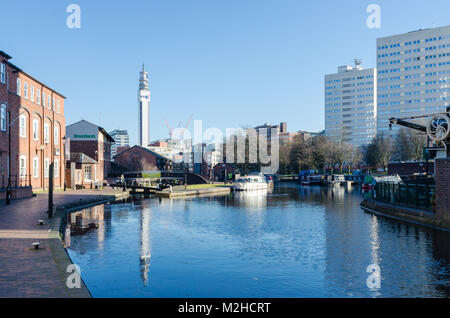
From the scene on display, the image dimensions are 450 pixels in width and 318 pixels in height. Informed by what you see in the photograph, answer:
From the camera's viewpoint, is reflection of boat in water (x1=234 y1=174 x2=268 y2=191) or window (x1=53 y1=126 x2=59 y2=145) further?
reflection of boat in water (x1=234 y1=174 x2=268 y2=191)

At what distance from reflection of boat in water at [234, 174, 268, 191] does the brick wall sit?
146 feet

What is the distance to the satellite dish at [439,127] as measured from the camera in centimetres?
2351

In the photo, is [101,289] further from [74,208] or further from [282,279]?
[74,208]

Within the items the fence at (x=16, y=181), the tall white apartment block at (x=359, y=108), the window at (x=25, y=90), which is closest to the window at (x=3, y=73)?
the window at (x=25, y=90)

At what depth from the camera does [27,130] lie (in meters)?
42.2

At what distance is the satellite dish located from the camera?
23.5m

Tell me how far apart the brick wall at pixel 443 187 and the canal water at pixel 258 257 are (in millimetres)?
1251

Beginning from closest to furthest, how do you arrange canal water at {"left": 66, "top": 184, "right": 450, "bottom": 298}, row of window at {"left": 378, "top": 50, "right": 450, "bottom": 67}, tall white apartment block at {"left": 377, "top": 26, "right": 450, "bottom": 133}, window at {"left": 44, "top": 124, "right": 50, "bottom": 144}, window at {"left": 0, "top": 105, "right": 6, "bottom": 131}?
canal water at {"left": 66, "top": 184, "right": 450, "bottom": 298} < window at {"left": 0, "top": 105, "right": 6, "bottom": 131} < window at {"left": 44, "top": 124, "right": 50, "bottom": 144} < tall white apartment block at {"left": 377, "top": 26, "right": 450, "bottom": 133} < row of window at {"left": 378, "top": 50, "right": 450, "bottom": 67}

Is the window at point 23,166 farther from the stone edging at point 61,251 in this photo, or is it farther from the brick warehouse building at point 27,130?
the stone edging at point 61,251

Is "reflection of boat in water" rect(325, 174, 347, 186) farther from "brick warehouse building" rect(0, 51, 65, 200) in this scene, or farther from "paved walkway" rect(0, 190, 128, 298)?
"paved walkway" rect(0, 190, 128, 298)

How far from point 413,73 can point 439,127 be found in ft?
489

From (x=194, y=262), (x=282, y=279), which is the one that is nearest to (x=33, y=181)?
(x=194, y=262)

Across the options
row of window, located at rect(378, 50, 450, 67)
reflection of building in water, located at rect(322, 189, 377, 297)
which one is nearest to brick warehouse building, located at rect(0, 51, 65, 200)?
reflection of building in water, located at rect(322, 189, 377, 297)

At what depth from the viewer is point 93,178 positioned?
208ft
